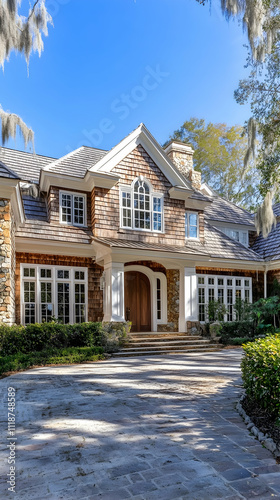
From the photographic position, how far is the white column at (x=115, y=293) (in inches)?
460

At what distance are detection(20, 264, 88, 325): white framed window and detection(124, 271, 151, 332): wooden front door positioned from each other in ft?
6.67

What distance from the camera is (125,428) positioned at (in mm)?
4125

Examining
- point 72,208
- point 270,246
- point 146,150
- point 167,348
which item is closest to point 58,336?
point 167,348

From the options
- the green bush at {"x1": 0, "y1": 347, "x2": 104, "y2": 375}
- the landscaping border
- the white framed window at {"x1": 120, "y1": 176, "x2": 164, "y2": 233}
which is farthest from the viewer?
the white framed window at {"x1": 120, "y1": 176, "x2": 164, "y2": 233}

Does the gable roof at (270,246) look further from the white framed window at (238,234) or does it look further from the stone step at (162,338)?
the stone step at (162,338)

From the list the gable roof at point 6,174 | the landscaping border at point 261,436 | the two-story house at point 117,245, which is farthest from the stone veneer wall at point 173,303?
the landscaping border at point 261,436

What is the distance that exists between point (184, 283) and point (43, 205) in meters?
6.02

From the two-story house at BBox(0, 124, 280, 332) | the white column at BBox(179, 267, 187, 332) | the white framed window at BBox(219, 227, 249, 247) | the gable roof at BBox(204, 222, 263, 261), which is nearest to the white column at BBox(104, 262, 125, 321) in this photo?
the two-story house at BBox(0, 124, 280, 332)

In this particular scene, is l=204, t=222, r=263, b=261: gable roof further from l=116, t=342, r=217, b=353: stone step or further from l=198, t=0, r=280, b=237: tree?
l=116, t=342, r=217, b=353: stone step

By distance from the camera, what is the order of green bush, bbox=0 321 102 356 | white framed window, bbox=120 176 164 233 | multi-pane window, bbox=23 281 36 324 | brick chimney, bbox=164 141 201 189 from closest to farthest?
green bush, bbox=0 321 102 356 < multi-pane window, bbox=23 281 36 324 < white framed window, bbox=120 176 164 233 < brick chimney, bbox=164 141 201 189

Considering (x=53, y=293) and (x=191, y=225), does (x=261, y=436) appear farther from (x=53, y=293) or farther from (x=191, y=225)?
(x=191, y=225)

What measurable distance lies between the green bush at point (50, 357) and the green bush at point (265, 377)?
5295 millimetres

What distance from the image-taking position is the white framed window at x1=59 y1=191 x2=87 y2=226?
13.3m

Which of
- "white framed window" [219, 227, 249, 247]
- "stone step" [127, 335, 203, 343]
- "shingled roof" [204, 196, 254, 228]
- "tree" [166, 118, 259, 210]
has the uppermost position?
"tree" [166, 118, 259, 210]
